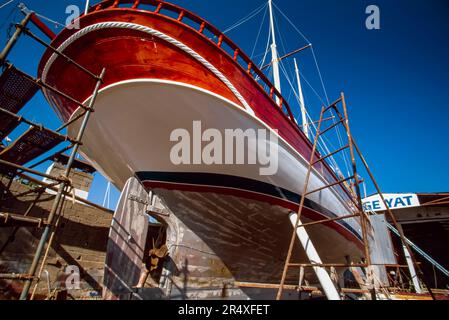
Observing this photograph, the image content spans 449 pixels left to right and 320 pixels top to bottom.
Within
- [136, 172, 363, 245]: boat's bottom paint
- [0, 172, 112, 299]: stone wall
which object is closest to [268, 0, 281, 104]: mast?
[136, 172, 363, 245]: boat's bottom paint

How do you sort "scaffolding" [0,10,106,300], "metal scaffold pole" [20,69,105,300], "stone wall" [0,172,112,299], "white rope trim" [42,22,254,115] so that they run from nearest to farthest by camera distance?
1. "metal scaffold pole" [20,69,105,300]
2. "scaffolding" [0,10,106,300]
3. "white rope trim" [42,22,254,115]
4. "stone wall" [0,172,112,299]

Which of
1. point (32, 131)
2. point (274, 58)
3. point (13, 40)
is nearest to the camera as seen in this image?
point (13, 40)

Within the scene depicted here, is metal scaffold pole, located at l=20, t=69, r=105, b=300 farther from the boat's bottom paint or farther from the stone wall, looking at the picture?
the stone wall

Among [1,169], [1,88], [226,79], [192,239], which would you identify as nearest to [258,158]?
[226,79]

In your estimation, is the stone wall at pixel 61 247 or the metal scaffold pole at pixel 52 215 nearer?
the metal scaffold pole at pixel 52 215

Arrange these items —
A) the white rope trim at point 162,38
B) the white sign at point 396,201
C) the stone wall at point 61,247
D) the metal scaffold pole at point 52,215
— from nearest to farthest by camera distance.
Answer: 1. the metal scaffold pole at point 52,215
2. the white rope trim at point 162,38
3. the stone wall at point 61,247
4. the white sign at point 396,201

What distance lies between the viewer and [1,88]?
3.84 meters

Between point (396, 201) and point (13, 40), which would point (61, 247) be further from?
point (396, 201)

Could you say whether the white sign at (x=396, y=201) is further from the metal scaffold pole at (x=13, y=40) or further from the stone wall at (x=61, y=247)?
the metal scaffold pole at (x=13, y=40)

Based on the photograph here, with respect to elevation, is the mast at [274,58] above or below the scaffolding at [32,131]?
above

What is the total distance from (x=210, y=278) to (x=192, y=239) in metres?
0.89

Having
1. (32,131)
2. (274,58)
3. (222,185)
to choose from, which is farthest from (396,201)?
(32,131)

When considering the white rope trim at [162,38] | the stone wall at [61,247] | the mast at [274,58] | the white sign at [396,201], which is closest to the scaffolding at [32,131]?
the white rope trim at [162,38]

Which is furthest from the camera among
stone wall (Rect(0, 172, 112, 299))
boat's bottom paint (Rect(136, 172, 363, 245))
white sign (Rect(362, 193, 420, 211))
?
white sign (Rect(362, 193, 420, 211))
